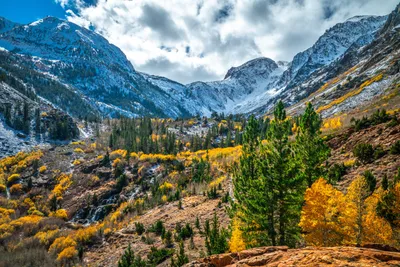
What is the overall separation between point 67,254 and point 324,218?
54.7 metres

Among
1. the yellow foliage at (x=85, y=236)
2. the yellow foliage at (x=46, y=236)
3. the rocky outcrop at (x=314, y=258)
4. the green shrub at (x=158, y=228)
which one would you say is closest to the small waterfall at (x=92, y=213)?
the yellow foliage at (x=46, y=236)

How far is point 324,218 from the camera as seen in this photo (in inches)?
702

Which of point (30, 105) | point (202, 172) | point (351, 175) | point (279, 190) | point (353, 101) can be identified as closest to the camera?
point (279, 190)

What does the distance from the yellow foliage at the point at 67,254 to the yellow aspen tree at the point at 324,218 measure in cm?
5251

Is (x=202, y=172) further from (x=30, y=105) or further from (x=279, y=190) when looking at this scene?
(x=30, y=105)

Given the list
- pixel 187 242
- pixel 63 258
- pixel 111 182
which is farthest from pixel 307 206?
pixel 111 182

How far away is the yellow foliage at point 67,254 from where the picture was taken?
52.3 metres

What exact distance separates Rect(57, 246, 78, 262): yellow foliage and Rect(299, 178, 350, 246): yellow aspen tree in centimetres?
5251

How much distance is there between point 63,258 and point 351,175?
5601 centimetres

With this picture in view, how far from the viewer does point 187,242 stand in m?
38.9

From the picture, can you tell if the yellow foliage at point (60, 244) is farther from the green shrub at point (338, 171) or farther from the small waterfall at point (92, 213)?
the green shrub at point (338, 171)

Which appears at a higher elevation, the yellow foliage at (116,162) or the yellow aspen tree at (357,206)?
the yellow foliage at (116,162)

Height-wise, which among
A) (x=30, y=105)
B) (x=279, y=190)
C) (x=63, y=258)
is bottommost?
(x=63, y=258)

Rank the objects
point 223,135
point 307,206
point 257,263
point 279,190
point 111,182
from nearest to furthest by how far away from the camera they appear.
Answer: point 257,263
point 307,206
point 279,190
point 111,182
point 223,135
